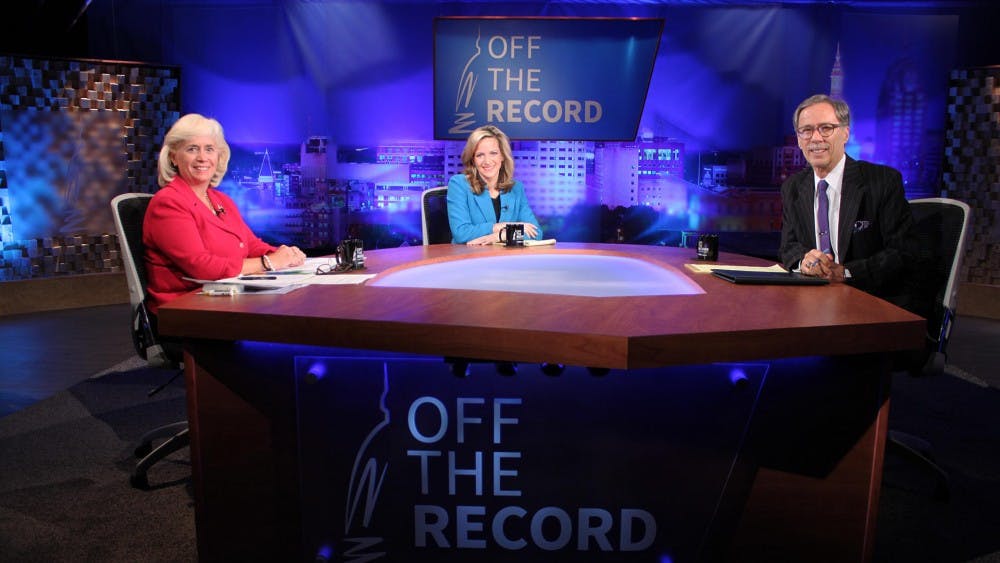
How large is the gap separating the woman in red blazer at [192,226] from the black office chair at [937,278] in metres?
2.08

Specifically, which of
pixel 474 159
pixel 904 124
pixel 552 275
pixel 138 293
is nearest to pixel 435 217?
pixel 474 159

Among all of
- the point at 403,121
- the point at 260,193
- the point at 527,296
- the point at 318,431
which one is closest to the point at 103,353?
the point at 260,193

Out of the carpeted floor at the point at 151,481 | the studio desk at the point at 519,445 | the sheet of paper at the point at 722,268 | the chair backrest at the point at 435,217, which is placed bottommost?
the carpeted floor at the point at 151,481

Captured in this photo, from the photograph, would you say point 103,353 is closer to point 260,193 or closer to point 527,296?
point 260,193

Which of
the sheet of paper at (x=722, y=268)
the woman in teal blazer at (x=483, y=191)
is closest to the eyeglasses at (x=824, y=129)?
the sheet of paper at (x=722, y=268)

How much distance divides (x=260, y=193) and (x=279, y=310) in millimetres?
4640

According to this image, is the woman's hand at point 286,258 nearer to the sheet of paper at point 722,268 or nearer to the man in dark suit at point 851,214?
the sheet of paper at point 722,268

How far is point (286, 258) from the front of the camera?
236 cm

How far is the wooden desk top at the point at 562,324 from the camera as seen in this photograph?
4.18 feet

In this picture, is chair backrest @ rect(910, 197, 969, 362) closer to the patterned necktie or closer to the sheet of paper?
the patterned necktie

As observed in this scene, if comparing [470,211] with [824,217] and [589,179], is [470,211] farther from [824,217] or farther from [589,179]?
[589,179]

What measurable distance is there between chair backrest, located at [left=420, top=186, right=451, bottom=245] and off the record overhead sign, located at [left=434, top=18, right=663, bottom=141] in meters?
1.68

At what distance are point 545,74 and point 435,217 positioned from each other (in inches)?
77.7

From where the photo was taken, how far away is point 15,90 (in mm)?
5004
